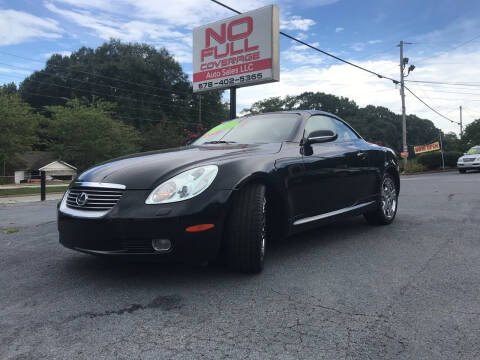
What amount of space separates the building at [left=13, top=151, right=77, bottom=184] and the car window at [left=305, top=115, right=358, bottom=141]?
1777 inches

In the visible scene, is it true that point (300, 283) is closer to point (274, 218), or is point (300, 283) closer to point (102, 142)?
point (274, 218)

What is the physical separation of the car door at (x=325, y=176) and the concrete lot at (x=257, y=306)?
0.44m

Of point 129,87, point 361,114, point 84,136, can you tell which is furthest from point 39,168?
point 361,114

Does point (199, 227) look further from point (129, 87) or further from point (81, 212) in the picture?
point (129, 87)

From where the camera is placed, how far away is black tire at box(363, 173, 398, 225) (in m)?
5.01

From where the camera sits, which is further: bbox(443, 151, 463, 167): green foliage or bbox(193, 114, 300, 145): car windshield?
bbox(443, 151, 463, 167): green foliage

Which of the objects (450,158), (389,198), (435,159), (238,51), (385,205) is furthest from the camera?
(450,158)

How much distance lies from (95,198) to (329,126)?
108 inches

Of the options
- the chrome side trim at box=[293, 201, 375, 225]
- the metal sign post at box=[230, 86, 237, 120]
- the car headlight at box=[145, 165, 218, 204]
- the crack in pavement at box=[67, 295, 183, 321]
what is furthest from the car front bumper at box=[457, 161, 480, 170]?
the crack in pavement at box=[67, 295, 183, 321]

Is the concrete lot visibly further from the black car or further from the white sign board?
the white sign board

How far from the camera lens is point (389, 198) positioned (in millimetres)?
5312

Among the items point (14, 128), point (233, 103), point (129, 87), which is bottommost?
point (233, 103)

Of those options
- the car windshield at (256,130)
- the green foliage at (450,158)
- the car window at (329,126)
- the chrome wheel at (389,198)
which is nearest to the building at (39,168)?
the green foliage at (450,158)

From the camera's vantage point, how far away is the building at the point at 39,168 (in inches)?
1889
